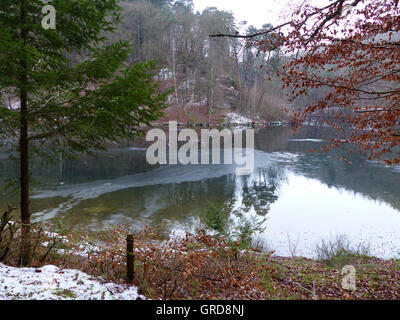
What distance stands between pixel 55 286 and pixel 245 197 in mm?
13068

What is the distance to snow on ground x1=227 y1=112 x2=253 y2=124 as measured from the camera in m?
52.4

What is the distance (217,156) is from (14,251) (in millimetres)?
22867

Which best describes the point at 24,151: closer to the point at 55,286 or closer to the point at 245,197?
the point at 55,286

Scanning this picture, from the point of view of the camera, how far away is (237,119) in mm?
53312

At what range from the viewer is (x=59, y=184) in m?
17.0

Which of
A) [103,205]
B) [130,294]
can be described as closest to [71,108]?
[130,294]

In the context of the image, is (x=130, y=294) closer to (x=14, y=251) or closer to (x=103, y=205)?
(x=14, y=251)
